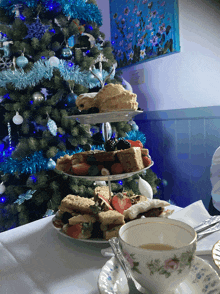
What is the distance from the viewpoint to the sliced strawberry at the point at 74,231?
523 millimetres

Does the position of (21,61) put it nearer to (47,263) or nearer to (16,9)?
(16,9)

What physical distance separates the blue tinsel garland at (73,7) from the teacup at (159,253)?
1.73 m

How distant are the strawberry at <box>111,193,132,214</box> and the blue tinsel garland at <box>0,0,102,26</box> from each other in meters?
1.57

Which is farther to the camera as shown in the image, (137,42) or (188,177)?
(137,42)

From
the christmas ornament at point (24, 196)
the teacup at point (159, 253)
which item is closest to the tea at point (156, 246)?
the teacup at point (159, 253)

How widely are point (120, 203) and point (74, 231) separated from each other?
140mm

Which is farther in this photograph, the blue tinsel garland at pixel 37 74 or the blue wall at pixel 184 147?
the blue wall at pixel 184 147

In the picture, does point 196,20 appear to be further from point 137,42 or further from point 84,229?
point 84,229

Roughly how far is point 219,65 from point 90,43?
3.23 ft

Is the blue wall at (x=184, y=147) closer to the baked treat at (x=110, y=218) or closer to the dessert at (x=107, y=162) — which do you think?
the dessert at (x=107, y=162)

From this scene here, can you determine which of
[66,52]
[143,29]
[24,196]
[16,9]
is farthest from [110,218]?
[143,29]

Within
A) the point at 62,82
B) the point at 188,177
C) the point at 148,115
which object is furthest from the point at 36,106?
the point at 188,177

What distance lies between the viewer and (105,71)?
A: 1.78m

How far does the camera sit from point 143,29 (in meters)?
2.11
